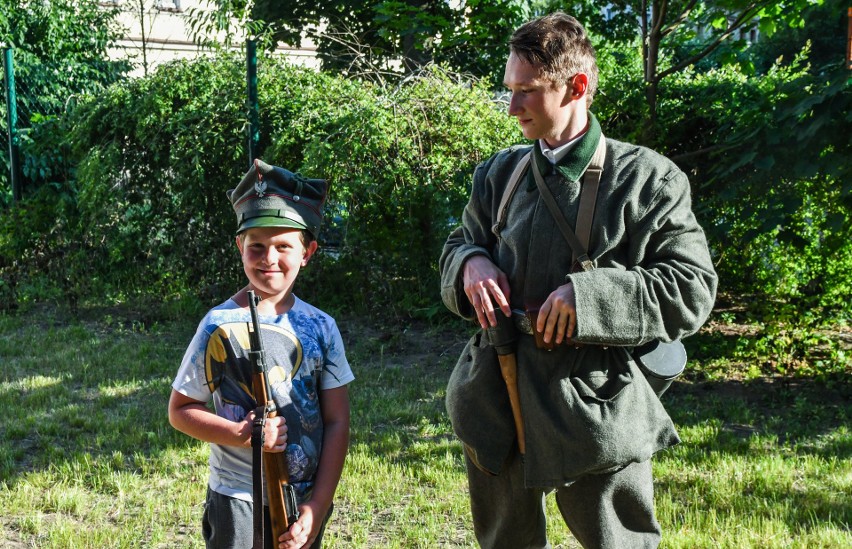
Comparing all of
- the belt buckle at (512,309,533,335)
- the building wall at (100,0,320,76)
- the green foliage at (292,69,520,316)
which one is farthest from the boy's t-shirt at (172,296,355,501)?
the building wall at (100,0,320,76)

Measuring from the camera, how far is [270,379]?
2.54m

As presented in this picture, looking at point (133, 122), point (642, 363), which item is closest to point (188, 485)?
point (642, 363)

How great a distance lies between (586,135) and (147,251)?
6.69m

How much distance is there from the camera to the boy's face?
8.46 feet

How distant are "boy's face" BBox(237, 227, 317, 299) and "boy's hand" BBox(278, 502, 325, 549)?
0.61m

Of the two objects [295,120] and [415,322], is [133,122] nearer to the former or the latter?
[295,120]

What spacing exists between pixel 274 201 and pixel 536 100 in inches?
31.0

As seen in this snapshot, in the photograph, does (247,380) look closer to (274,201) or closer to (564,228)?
(274,201)

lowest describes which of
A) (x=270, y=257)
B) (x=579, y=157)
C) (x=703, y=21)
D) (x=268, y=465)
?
(x=268, y=465)

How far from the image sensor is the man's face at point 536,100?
247cm

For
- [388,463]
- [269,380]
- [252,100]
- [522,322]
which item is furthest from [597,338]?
[252,100]

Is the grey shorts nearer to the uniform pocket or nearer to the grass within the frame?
the uniform pocket

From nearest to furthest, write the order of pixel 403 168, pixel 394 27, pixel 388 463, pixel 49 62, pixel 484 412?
1. pixel 484 412
2. pixel 388 463
3. pixel 403 168
4. pixel 394 27
5. pixel 49 62

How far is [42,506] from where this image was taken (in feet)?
14.4
